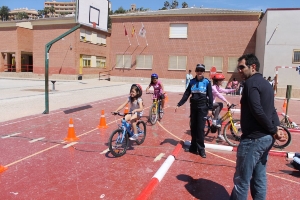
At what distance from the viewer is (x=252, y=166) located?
3135 mm

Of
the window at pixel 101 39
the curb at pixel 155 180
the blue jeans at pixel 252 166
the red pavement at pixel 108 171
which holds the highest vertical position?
the window at pixel 101 39

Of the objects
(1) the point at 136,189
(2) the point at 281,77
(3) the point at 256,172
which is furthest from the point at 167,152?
(2) the point at 281,77

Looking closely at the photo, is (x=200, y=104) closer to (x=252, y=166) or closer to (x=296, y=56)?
(x=252, y=166)

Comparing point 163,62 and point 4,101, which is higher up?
point 163,62

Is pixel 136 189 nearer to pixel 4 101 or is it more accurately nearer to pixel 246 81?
pixel 246 81

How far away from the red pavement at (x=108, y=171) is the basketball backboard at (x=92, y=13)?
5.86 meters

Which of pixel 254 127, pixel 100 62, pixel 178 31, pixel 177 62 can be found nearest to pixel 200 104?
pixel 254 127

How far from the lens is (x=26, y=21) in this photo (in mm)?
38781

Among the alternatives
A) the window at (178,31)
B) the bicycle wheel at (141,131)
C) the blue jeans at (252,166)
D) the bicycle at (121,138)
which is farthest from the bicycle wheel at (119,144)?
the window at (178,31)

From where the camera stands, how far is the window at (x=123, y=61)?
33.4 meters

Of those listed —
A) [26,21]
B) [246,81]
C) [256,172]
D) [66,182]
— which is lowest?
[66,182]

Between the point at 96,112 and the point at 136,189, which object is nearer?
the point at 136,189

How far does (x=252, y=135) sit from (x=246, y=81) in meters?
0.62

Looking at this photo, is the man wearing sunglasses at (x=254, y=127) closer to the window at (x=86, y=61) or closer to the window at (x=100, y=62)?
the window at (x=86, y=61)
